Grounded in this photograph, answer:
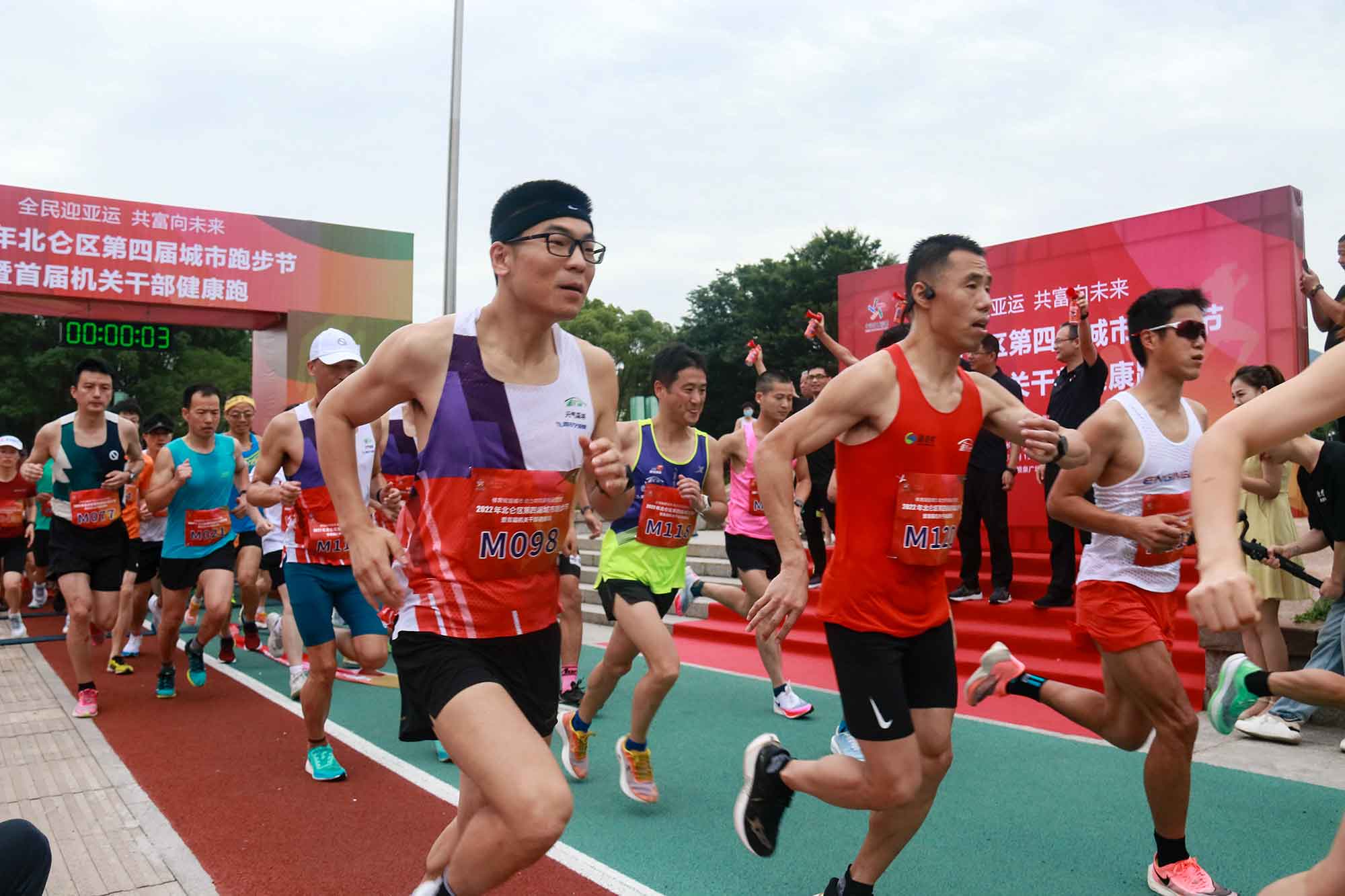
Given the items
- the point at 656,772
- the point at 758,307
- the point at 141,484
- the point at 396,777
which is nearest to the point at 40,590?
the point at 141,484

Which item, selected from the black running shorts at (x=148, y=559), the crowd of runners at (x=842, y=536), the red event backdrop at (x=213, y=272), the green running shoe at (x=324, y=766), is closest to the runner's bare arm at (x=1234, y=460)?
the crowd of runners at (x=842, y=536)

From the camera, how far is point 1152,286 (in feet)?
32.6

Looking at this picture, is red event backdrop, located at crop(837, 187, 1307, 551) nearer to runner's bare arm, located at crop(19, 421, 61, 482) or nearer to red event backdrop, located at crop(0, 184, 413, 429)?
runner's bare arm, located at crop(19, 421, 61, 482)

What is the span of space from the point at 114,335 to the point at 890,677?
16404 millimetres

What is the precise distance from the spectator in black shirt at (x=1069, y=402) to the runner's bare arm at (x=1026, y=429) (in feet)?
10.9

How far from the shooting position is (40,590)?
14.6 metres

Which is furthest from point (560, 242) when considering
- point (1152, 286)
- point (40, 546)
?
point (40, 546)

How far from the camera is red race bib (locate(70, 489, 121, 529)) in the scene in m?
7.48

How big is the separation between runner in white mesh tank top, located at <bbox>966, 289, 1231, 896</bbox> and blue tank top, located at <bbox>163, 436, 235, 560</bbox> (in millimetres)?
6647

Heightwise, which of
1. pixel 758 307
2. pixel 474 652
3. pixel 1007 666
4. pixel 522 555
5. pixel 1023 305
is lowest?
pixel 1007 666

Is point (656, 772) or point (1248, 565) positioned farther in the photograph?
point (1248, 565)

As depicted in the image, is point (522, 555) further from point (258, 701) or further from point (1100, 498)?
point (258, 701)

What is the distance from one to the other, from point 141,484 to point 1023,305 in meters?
9.99

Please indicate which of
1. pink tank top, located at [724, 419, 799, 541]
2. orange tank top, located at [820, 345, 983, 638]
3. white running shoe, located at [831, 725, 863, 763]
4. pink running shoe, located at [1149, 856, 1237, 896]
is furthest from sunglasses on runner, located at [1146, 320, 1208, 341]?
pink tank top, located at [724, 419, 799, 541]
